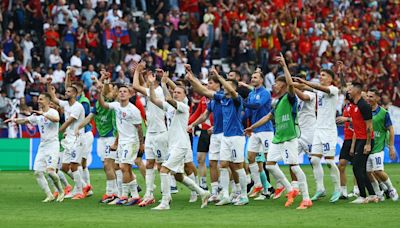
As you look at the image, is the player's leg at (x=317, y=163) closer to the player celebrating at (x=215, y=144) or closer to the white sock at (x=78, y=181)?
the player celebrating at (x=215, y=144)

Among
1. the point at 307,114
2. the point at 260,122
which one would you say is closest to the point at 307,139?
the point at 307,114

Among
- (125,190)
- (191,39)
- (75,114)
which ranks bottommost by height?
(125,190)

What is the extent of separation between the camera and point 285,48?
45219 millimetres

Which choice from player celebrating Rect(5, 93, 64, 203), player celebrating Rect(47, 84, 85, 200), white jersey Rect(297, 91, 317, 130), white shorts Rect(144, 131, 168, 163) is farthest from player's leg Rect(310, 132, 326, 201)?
player celebrating Rect(5, 93, 64, 203)

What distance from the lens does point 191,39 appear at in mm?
43531

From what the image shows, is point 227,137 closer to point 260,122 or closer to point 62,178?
point 260,122

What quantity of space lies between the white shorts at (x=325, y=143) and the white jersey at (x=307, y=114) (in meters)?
0.84

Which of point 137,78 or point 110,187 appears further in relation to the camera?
point 110,187

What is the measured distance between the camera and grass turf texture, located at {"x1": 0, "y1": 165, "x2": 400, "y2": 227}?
1755 cm

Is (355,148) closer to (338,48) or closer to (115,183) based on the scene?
(115,183)

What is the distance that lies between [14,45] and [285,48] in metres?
12.8

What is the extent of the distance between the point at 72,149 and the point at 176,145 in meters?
4.35

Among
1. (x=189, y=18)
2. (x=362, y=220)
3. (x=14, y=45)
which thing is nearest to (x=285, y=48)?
(x=189, y=18)

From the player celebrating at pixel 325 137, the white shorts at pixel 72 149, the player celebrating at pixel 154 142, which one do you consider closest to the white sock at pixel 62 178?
the white shorts at pixel 72 149
